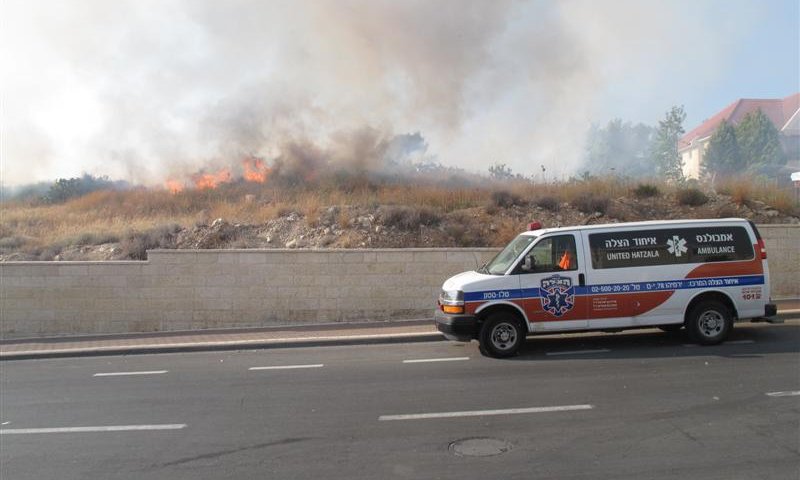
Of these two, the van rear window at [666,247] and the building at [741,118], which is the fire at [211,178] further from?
the building at [741,118]

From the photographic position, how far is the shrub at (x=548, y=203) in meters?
16.7

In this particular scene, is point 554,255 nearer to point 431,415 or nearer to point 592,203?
point 431,415

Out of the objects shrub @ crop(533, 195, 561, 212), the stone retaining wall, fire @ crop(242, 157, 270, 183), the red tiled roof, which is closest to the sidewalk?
the stone retaining wall

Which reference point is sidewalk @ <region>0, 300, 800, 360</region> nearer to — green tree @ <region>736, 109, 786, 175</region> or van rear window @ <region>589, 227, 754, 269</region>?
van rear window @ <region>589, 227, 754, 269</region>

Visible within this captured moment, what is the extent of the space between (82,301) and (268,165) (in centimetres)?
1364

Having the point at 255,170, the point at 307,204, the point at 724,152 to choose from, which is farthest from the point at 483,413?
the point at 724,152

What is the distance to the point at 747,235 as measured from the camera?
8.70 metres

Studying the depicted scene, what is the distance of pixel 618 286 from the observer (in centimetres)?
842

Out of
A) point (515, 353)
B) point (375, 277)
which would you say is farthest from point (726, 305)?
point (375, 277)

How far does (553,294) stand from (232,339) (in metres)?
5.90

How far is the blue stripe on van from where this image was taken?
27.3 ft

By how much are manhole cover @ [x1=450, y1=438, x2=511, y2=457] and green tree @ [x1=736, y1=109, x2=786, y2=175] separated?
1488 inches

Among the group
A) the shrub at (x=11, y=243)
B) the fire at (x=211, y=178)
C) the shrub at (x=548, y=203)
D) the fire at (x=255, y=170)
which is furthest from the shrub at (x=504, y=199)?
the shrub at (x=11, y=243)

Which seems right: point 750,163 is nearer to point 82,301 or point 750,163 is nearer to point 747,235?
point 747,235
